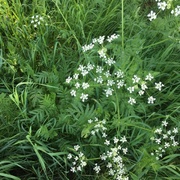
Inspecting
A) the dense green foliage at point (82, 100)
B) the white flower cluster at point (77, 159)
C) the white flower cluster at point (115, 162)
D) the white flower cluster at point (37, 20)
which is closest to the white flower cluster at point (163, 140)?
the dense green foliage at point (82, 100)

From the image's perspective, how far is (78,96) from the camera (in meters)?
1.97

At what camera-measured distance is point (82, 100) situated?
76.7 inches

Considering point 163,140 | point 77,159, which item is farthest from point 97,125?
point 163,140

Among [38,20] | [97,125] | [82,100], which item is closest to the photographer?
[97,125]

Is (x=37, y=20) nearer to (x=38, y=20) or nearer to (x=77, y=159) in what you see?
(x=38, y=20)

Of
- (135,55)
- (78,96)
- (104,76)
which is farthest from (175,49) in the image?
(78,96)

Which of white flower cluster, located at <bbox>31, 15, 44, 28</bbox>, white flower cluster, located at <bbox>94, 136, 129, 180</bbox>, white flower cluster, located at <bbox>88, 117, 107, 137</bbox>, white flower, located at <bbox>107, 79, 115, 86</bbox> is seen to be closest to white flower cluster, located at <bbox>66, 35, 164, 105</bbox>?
white flower, located at <bbox>107, 79, 115, 86</bbox>

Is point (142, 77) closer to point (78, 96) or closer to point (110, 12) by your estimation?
point (78, 96)

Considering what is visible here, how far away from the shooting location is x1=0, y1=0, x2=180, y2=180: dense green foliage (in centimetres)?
198

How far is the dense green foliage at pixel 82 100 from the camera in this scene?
198 centimetres

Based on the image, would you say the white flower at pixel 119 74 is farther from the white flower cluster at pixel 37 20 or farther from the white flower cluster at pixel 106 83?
the white flower cluster at pixel 37 20

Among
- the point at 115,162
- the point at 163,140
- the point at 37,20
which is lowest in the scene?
the point at 115,162

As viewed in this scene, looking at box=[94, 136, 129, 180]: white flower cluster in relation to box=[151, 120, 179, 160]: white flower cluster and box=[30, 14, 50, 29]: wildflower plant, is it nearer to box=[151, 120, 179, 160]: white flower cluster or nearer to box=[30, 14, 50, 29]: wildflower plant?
box=[151, 120, 179, 160]: white flower cluster

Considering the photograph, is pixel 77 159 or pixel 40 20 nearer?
pixel 77 159
